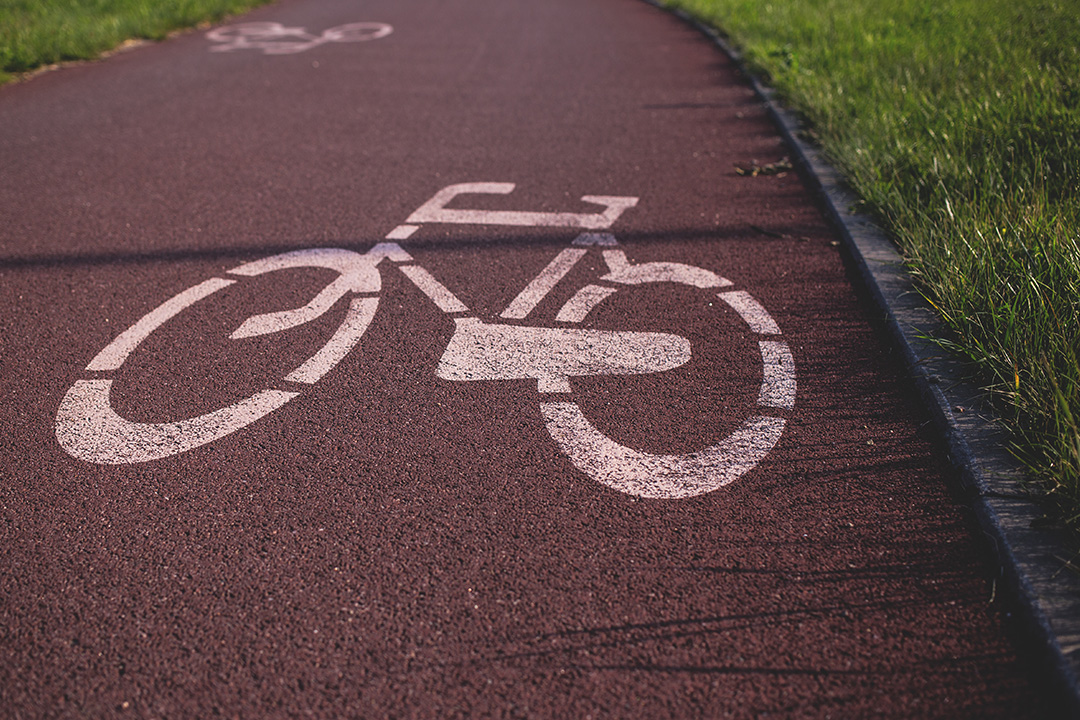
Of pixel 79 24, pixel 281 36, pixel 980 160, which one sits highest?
pixel 79 24

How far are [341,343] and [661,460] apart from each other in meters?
1.57

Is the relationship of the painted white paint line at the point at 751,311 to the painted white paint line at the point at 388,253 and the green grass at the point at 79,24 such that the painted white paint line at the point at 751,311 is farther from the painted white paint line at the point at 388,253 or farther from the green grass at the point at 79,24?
the green grass at the point at 79,24

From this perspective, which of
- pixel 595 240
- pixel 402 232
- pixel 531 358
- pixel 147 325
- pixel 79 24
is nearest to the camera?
pixel 531 358

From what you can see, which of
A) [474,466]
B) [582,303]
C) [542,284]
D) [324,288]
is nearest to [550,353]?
[582,303]

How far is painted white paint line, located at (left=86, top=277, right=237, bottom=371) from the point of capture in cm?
347

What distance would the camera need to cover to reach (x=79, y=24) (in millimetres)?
10742

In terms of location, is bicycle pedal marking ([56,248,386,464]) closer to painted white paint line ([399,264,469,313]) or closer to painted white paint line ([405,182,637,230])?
painted white paint line ([399,264,469,313])

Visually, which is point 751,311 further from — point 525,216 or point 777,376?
point 525,216

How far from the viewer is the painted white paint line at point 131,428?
2.91 meters

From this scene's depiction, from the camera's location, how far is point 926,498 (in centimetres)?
263

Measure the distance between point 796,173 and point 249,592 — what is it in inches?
191

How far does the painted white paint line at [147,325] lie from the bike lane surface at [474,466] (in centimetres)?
5

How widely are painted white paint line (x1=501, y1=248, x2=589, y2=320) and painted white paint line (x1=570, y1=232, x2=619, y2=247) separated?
0.11 metres

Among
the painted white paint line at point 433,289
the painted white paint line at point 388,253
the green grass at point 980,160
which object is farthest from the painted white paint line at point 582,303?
the green grass at point 980,160
